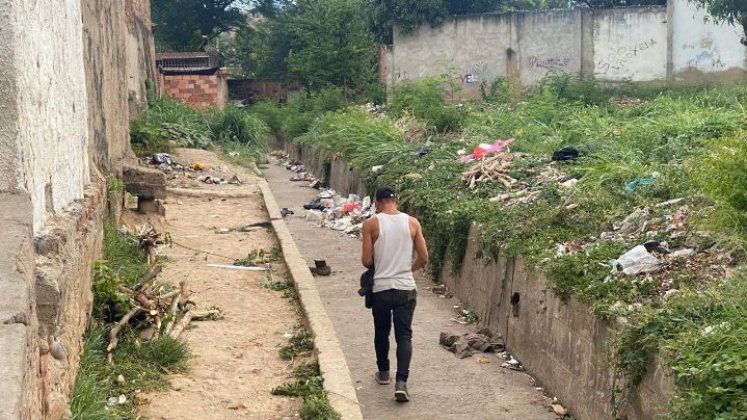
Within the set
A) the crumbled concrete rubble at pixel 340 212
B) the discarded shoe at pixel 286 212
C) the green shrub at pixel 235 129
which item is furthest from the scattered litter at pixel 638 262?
the green shrub at pixel 235 129

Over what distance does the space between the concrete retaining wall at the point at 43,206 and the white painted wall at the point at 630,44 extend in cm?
2328

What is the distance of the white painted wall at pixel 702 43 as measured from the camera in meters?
26.7

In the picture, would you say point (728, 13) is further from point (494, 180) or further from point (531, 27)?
point (494, 180)

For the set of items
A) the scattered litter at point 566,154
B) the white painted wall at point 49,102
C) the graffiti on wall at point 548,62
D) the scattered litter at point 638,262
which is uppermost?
the graffiti on wall at point 548,62

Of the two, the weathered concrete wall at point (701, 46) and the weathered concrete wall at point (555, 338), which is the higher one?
the weathered concrete wall at point (701, 46)

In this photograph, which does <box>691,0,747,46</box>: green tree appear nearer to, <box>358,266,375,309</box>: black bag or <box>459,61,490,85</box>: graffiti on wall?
<box>459,61,490,85</box>: graffiti on wall

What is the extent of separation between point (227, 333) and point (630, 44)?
23.9 meters

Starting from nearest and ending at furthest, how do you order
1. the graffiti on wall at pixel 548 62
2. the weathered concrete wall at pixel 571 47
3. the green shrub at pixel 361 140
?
the green shrub at pixel 361 140
the weathered concrete wall at pixel 571 47
the graffiti on wall at pixel 548 62

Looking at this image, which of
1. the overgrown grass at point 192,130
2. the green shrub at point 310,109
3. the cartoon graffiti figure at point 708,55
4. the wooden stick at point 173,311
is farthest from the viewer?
the green shrub at point 310,109

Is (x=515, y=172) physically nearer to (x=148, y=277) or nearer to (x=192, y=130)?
(x=148, y=277)

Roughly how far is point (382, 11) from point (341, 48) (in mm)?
2001

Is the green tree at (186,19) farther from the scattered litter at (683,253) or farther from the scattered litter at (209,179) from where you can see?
the scattered litter at (683,253)

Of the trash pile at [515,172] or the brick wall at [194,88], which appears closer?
the trash pile at [515,172]

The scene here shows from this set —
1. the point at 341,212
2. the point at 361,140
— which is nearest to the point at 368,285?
the point at 341,212
